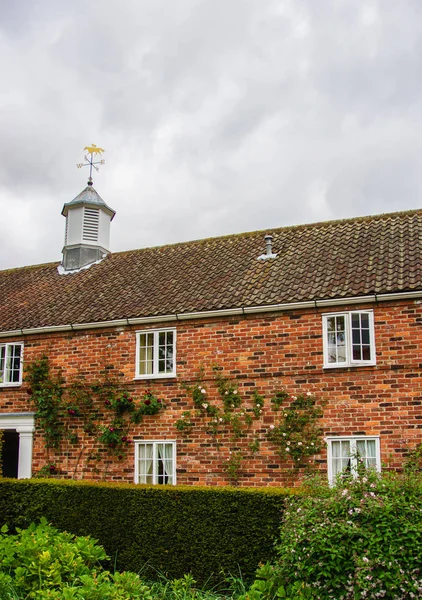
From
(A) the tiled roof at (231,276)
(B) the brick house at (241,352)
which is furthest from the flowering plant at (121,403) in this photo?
(A) the tiled roof at (231,276)

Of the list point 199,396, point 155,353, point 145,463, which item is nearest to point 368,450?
point 199,396

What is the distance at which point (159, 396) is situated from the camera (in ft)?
52.2

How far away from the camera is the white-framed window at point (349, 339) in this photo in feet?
45.9

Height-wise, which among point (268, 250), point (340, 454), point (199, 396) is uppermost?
point (268, 250)

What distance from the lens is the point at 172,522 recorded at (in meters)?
10.8

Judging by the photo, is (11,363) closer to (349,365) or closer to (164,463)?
(164,463)

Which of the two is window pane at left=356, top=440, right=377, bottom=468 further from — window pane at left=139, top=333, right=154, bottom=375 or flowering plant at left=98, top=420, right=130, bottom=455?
flowering plant at left=98, top=420, right=130, bottom=455

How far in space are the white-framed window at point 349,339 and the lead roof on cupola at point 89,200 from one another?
11.9 metres

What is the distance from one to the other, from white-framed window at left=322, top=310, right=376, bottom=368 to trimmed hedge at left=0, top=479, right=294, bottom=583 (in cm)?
471

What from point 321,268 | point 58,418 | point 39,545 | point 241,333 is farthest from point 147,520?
point 321,268

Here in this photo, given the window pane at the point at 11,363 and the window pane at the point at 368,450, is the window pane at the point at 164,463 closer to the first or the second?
the window pane at the point at 368,450

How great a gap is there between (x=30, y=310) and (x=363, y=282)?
10298mm

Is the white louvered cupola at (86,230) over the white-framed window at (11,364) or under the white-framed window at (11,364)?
over

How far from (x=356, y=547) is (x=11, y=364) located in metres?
13.2
